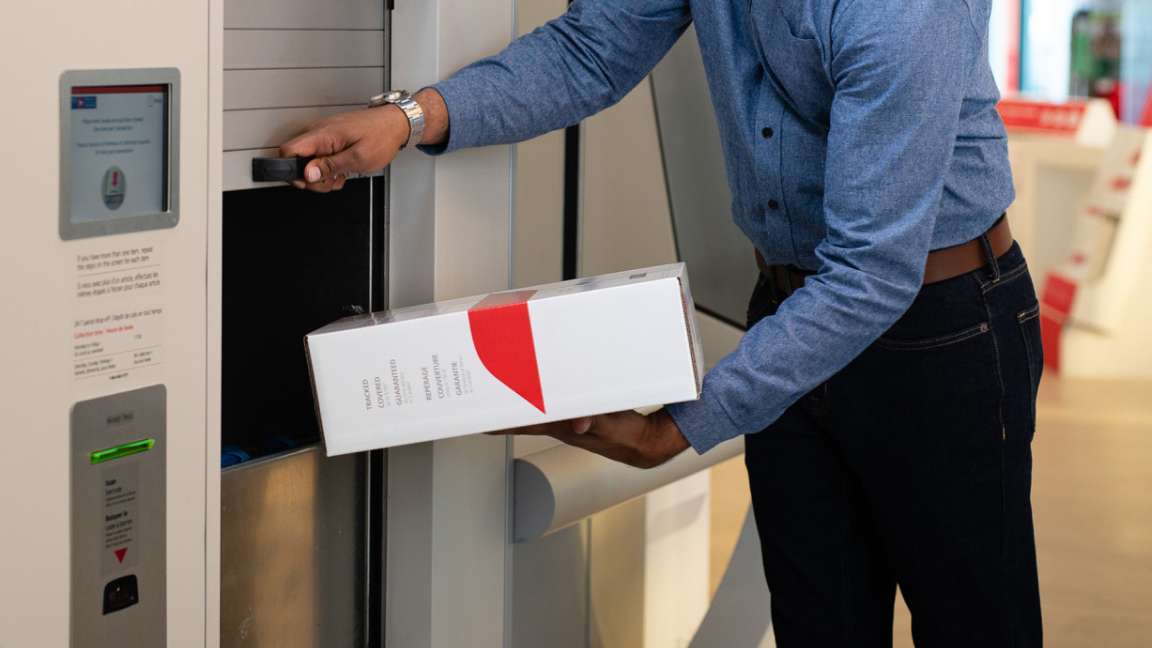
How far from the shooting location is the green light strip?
116cm

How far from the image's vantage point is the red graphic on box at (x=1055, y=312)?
606cm

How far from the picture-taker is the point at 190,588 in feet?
4.16

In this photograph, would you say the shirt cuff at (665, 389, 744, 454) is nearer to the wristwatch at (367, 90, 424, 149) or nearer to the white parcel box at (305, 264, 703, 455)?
the white parcel box at (305, 264, 703, 455)

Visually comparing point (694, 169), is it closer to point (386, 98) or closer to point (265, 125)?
point (386, 98)

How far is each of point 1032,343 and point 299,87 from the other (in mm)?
906

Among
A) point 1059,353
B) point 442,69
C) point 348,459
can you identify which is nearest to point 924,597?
point 348,459

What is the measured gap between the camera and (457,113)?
1.58m

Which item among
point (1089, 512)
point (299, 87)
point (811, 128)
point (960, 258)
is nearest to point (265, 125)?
point (299, 87)

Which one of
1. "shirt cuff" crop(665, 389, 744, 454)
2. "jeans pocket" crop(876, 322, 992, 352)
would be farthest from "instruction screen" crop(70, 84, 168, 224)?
"jeans pocket" crop(876, 322, 992, 352)

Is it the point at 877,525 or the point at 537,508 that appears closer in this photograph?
the point at 877,525

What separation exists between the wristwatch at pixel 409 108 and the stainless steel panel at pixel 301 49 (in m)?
0.07

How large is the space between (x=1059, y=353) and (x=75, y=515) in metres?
5.52

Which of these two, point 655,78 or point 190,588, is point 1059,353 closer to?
point 655,78

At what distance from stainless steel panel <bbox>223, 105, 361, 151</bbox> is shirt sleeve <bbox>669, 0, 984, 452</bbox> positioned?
1.70ft
